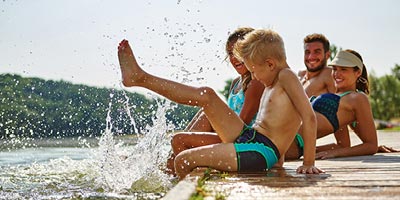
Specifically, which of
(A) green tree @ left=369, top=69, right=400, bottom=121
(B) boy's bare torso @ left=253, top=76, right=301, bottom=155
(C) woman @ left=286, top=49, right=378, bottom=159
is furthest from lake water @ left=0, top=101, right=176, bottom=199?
(A) green tree @ left=369, top=69, right=400, bottom=121

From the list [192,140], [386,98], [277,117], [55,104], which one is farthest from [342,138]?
[386,98]

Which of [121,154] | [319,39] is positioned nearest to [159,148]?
[121,154]

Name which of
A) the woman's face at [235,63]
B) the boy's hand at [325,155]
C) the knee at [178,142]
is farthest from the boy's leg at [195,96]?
the boy's hand at [325,155]

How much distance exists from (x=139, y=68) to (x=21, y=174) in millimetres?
3046

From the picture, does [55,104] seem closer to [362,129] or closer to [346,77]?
[346,77]

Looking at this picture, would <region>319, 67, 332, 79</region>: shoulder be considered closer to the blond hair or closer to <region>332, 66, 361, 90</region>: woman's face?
<region>332, 66, 361, 90</region>: woman's face

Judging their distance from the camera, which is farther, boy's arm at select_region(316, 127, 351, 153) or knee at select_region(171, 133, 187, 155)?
boy's arm at select_region(316, 127, 351, 153)

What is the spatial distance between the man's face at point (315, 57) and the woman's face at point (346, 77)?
0.47m

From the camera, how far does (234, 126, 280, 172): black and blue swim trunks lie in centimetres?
426

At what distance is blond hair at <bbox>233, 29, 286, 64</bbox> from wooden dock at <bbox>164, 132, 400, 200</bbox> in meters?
0.83

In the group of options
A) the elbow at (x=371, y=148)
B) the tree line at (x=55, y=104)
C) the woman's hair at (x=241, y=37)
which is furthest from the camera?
the tree line at (x=55, y=104)

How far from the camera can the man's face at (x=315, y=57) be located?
692 cm

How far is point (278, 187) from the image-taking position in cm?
340

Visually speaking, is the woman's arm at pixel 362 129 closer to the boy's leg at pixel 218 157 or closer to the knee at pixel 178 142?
the knee at pixel 178 142
